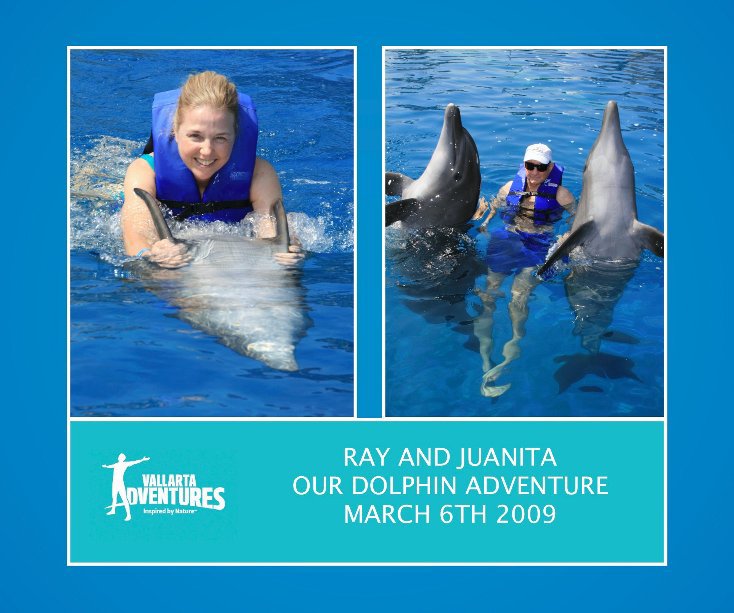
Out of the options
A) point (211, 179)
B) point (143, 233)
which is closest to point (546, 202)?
point (211, 179)

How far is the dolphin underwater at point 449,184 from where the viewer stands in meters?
9.22

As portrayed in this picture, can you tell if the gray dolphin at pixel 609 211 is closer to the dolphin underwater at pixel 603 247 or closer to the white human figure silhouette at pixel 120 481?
the dolphin underwater at pixel 603 247

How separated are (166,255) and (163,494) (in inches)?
81.5

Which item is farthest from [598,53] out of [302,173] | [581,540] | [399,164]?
[581,540]

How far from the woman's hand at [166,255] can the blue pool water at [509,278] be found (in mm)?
1797

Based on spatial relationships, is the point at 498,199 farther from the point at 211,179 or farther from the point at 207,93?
the point at 207,93

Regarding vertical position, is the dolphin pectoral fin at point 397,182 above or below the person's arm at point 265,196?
above

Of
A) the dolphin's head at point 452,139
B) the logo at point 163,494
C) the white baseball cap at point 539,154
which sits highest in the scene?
the dolphin's head at point 452,139

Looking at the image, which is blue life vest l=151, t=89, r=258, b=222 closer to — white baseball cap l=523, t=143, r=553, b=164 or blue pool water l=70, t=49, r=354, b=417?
blue pool water l=70, t=49, r=354, b=417

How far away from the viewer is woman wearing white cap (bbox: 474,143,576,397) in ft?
26.4

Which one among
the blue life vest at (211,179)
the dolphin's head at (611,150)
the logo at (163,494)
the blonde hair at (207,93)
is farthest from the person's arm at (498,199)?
the logo at (163,494)

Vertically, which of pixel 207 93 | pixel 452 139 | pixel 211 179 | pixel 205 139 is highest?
pixel 207 93

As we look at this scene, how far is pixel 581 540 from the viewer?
6723mm

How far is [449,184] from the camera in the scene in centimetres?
930
